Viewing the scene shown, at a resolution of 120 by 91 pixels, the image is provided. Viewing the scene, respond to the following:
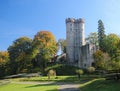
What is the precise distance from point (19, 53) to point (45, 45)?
8465 mm

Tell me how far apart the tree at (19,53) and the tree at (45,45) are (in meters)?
3.66

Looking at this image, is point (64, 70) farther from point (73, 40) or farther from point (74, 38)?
point (74, 38)

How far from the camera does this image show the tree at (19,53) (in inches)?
3243

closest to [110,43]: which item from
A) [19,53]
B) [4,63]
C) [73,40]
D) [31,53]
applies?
[73,40]

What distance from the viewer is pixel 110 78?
134 ft

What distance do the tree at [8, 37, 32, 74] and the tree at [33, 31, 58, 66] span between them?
366 centimetres

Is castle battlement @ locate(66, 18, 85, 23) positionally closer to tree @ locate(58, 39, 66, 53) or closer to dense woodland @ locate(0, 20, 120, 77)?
dense woodland @ locate(0, 20, 120, 77)

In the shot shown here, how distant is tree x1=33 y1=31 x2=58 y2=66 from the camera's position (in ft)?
269

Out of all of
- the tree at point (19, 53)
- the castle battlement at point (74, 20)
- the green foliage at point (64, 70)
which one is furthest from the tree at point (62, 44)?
the green foliage at point (64, 70)

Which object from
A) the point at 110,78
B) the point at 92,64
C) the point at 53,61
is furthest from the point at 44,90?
the point at 53,61

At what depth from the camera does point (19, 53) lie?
84438mm

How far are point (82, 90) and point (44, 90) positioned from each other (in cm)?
545

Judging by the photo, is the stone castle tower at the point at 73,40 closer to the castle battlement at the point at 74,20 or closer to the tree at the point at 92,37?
the castle battlement at the point at 74,20

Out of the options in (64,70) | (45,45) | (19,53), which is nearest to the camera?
(64,70)
